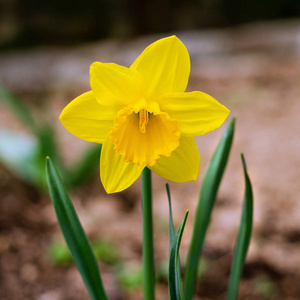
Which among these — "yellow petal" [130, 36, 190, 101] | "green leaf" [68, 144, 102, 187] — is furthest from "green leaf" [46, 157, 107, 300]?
"green leaf" [68, 144, 102, 187]

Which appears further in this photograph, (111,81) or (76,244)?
(76,244)

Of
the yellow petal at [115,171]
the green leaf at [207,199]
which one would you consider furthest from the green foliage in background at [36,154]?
the yellow petal at [115,171]

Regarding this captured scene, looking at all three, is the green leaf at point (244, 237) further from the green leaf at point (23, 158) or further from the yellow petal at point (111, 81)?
the green leaf at point (23, 158)

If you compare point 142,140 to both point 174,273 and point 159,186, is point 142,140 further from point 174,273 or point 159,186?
point 159,186

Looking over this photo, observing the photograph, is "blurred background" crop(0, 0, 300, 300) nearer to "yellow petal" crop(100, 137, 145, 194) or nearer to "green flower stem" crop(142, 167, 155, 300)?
"green flower stem" crop(142, 167, 155, 300)

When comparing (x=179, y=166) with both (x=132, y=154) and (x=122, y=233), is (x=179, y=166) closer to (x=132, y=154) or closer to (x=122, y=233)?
(x=132, y=154)

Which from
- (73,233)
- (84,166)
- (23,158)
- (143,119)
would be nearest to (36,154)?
(23,158)

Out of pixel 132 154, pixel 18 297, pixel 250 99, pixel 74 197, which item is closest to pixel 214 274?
pixel 18 297
